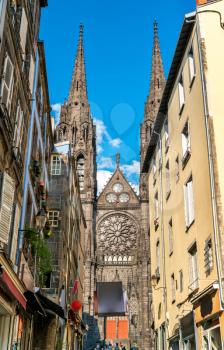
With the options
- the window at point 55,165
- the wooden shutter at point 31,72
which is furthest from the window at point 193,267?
the window at point 55,165

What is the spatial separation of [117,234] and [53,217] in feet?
108

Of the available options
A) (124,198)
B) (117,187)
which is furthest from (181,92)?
(117,187)

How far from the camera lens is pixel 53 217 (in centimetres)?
2328

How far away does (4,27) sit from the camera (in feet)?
36.8

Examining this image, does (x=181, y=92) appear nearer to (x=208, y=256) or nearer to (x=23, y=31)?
(x=23, y=31)

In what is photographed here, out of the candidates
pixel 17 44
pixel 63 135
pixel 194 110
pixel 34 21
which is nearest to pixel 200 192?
pixel 194 110

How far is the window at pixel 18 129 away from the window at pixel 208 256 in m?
6.19

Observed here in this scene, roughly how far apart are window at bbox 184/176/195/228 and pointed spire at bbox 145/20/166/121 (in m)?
48.5

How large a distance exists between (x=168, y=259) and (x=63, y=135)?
45.4m

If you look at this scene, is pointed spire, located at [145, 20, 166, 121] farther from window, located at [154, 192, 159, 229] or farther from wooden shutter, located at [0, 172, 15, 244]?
wooden shutter, located at [0, 172, 15, 244]

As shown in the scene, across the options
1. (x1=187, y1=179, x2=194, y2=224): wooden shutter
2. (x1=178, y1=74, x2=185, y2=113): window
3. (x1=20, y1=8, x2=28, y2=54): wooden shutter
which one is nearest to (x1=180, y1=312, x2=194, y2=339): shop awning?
(x1=187, y1=179, x2=194, y2=224): wooden shutter

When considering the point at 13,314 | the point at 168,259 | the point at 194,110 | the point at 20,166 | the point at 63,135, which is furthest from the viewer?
the point at 63,135

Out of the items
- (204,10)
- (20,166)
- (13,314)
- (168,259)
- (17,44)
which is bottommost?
(13,314)

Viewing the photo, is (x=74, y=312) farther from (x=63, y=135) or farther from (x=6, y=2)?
(x=63, y=135)
